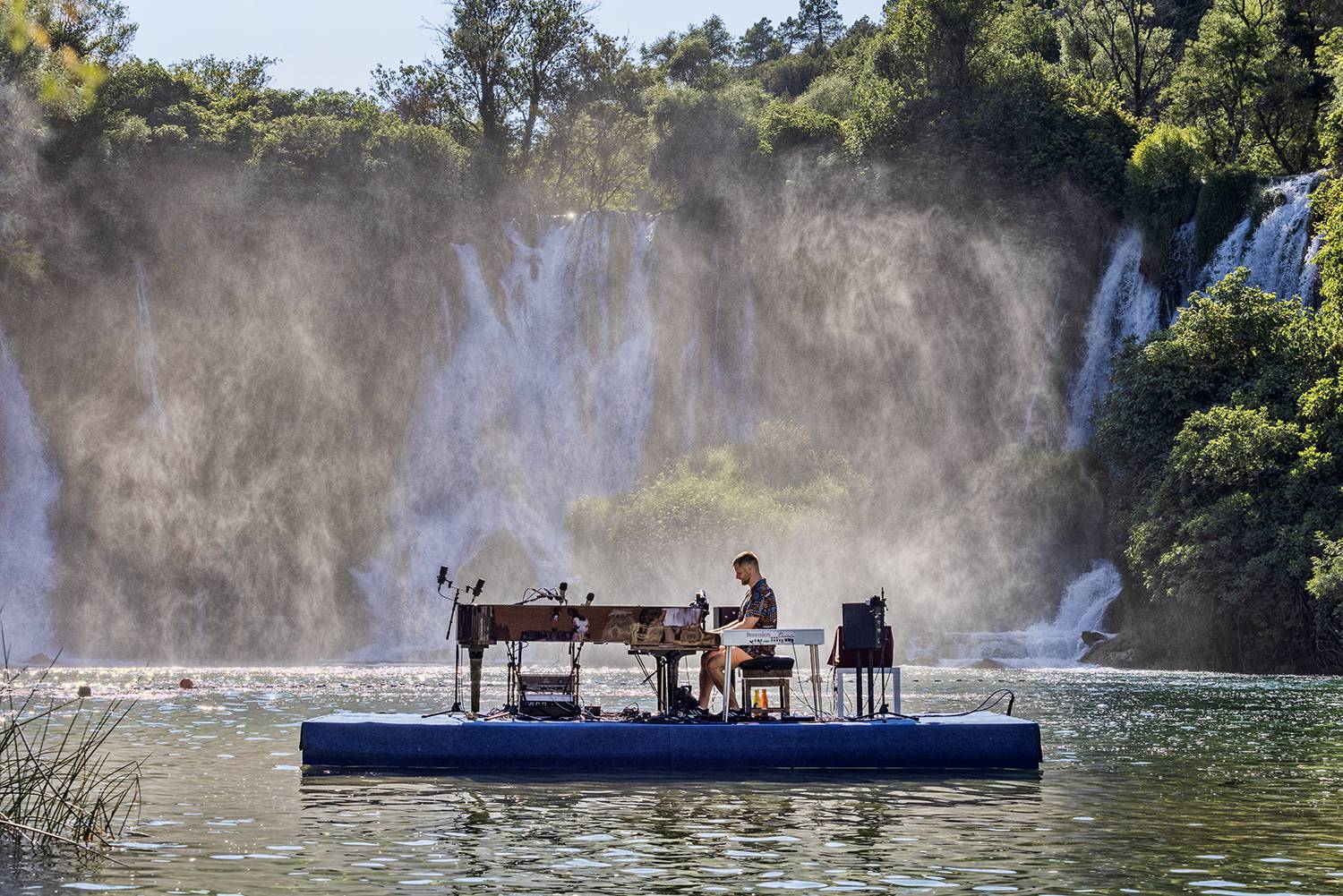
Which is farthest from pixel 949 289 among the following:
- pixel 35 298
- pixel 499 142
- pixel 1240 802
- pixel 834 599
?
pixel 1240 802

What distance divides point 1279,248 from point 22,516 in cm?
3668

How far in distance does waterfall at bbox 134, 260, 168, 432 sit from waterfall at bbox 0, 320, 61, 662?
3.48 m

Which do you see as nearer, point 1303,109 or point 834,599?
point 834,599

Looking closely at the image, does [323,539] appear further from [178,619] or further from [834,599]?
[834,599]

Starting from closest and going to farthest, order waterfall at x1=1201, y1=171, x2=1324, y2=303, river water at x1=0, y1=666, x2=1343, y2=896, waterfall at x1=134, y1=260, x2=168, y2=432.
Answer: river water at x1=0, y1=666, x2=1343, y2=896 → waterfall at x1=1201, y1=171, x2=1324, y2=303 → waterfall at x1=134, y1=260, x2=168, y2=432

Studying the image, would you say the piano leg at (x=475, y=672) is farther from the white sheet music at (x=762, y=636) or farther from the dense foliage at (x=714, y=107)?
the dense foliage at (x=714, y=107)

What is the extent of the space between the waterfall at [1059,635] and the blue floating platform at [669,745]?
2536cm

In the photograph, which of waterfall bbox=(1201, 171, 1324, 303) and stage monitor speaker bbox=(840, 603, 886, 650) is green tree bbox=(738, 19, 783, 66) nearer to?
waterfall bbox=(1201, 171, 1324, 303)

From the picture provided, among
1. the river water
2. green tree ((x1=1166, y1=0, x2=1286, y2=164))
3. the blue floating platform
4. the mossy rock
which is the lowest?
the river water

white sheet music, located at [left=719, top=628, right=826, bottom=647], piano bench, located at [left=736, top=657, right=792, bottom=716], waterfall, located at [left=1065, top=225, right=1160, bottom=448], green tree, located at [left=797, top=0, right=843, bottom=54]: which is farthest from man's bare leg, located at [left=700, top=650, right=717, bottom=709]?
green tree, located at [left=797, top=0, right=843, bottom=54]

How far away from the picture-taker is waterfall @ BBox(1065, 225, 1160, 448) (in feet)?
154

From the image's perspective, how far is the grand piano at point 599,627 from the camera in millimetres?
15992

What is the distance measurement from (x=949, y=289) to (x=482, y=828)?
4286 centimetres

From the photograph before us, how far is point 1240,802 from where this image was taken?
1407 centimetres
